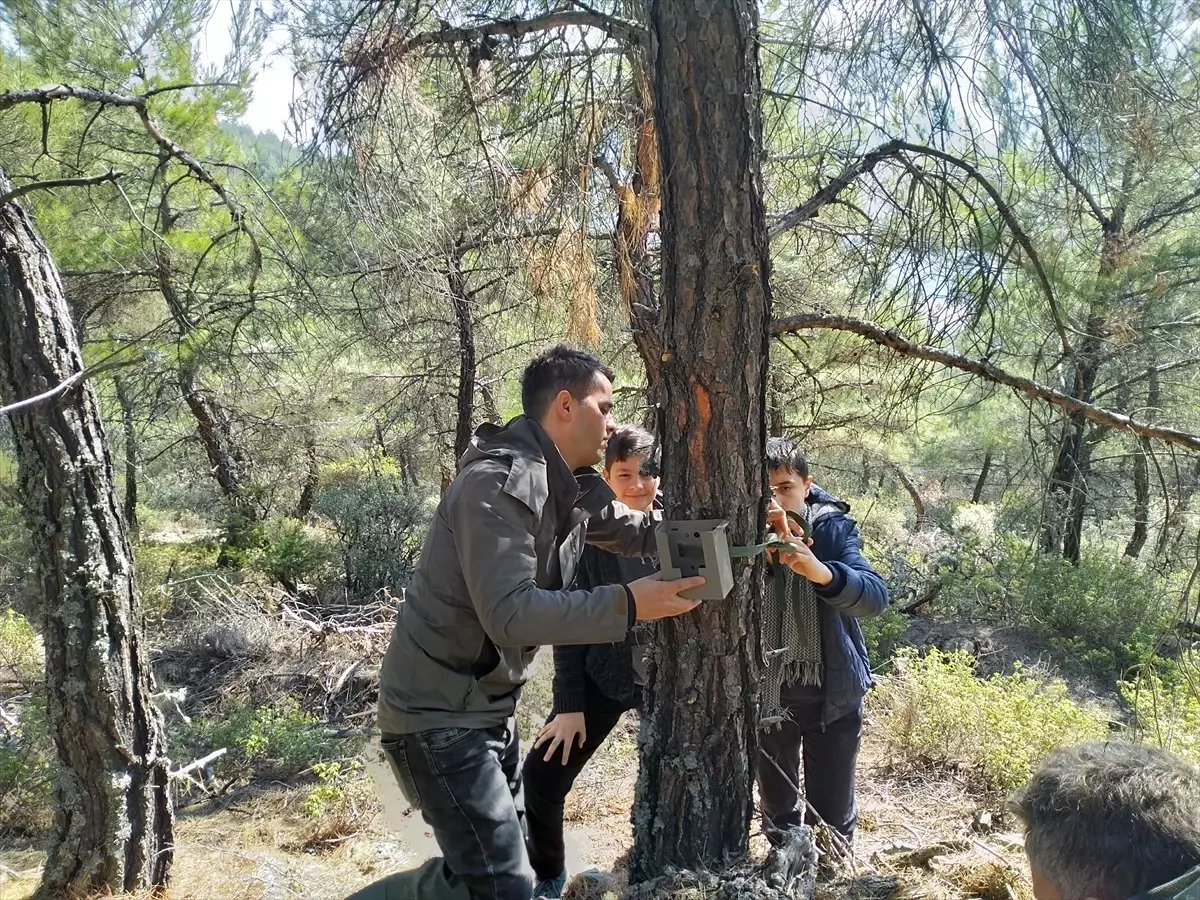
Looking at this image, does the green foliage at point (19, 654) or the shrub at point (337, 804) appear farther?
the green foliage at point (19, 654)

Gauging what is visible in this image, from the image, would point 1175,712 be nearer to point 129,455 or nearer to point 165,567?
point 129,455

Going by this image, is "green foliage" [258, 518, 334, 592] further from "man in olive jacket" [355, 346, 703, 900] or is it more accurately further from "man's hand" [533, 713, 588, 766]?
"man in olive jacket" [355, 346, 703, 900]

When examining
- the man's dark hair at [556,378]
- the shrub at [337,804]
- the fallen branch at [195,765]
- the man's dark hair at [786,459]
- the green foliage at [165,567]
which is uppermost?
the man's dark hair at [556,378]

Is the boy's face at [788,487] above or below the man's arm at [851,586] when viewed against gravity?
above

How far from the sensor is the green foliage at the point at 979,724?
366 cm

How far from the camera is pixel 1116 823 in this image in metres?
1.27

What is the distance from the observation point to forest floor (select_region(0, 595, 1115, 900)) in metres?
2.09

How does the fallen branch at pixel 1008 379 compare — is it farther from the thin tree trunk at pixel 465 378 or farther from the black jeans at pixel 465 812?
the thin tree trunk at pixel 465 378

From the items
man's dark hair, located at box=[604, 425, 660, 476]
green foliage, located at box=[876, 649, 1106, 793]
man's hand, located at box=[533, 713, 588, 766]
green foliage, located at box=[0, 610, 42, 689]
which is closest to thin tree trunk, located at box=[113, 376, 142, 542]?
green foliage, located at box=[0, 610, 42, 689]

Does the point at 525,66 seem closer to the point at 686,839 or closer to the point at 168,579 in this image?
the point at 686,839

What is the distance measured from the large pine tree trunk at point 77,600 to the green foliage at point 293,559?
5763 millimetres

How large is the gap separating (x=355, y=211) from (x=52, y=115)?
14.9ft

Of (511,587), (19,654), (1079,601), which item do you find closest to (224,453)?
(19,654)

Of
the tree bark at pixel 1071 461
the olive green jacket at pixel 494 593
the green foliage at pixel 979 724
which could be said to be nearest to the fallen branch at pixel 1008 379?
the tree bark at pixel 1071 461
